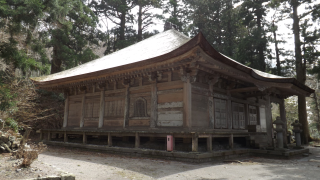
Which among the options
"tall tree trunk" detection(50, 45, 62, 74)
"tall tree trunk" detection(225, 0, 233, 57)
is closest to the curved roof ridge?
"tall tree trunk" detection(50, 45, 62, 74)

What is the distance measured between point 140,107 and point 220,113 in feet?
12.0

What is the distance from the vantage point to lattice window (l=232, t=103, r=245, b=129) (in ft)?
37.5

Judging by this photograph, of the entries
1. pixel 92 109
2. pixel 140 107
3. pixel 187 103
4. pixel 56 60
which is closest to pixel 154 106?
pixel 140 107

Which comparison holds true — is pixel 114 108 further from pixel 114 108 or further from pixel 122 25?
pixel 122 25

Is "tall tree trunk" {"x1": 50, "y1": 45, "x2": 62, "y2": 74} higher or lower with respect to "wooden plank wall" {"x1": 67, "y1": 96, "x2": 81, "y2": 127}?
higher

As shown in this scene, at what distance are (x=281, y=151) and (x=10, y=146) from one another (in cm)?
1011

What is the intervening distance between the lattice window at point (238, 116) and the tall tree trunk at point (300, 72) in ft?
30.0

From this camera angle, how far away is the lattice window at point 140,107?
10.2 m

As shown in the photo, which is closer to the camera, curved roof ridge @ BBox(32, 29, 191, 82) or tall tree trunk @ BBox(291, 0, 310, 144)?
curved roof ridge @ BBox(32, 29, 191, 82)

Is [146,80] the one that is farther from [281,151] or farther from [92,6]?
[92,6]

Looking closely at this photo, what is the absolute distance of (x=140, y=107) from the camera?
10.4 metres

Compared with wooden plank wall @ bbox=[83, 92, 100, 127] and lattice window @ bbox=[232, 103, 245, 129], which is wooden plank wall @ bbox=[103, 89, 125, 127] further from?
lattice window @ bbox=[232, 103, 245, 129]

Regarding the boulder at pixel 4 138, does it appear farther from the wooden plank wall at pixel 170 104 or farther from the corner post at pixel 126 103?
the wooden plank wall at pixel 170 104

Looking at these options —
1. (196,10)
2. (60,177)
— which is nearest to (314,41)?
(196,10)
